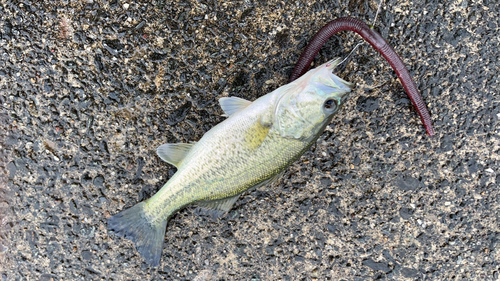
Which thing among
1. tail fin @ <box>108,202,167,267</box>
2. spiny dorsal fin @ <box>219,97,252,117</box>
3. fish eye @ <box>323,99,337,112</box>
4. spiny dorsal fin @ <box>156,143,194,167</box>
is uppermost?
spiny dorsal fin @ <box>219,97,252,117</box>

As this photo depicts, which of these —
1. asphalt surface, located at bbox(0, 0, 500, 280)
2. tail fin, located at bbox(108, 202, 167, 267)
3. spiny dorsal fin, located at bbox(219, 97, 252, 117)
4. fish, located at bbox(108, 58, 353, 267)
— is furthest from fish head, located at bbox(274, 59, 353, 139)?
tail fin, located at bbox(108, 202, 167, 267)

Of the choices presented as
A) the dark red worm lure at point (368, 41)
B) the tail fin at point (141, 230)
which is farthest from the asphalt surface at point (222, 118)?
the tail fin at point (141, 230)

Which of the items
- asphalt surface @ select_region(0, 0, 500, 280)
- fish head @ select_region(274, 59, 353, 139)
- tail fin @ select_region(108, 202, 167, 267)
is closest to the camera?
fish head @ select_region(274, 59, 353, 139)

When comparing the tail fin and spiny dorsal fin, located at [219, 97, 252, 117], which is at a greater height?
spiny dorsal fin, located at [219, 97, 252, 117]

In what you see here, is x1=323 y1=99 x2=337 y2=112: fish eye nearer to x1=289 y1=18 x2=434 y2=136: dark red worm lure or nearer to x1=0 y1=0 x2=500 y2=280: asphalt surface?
x1=289 y1=18 x2=434 y2=136: dark red worm lure

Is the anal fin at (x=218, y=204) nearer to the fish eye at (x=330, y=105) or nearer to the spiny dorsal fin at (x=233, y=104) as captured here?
the spiny dorsal fin at (x=233, y=104)

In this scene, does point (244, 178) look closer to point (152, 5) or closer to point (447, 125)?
Result: point (152, 5)
